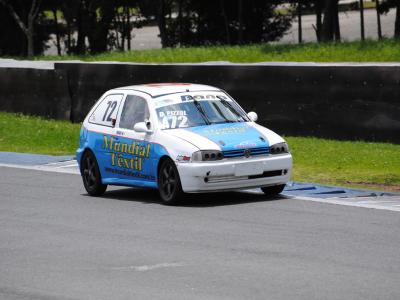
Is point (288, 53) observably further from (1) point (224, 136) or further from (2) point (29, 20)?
(2) point (29, 20)

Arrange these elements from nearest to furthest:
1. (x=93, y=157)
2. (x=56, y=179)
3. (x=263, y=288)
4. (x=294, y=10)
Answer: (x=263, y=288) < (x=93, y=157) < (x=56, y=179) < (x=294, y=10)

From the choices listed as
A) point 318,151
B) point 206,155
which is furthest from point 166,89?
point 318,151

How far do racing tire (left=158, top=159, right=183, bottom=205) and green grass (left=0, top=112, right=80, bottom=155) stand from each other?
734 centimetres

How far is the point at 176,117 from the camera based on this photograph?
1503cm

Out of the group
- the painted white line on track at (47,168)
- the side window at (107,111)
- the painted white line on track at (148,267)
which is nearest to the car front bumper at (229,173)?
the side window at (107,111)

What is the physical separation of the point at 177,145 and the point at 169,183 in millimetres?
481

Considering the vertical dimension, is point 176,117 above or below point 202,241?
above

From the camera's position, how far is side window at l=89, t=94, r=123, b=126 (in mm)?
15859

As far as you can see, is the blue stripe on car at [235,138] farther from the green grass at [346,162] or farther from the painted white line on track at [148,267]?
the painted white line on track at [148,267]

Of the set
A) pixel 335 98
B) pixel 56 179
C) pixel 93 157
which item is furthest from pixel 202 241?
pixel 335 98

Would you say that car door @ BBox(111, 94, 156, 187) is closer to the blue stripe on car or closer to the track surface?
the track surface

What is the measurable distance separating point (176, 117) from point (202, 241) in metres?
3.70

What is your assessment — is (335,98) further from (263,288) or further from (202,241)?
(263,288)


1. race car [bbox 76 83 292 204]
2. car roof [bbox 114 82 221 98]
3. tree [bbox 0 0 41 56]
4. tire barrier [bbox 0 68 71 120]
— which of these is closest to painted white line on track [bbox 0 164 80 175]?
race car [bbox 76 83 292 204]
